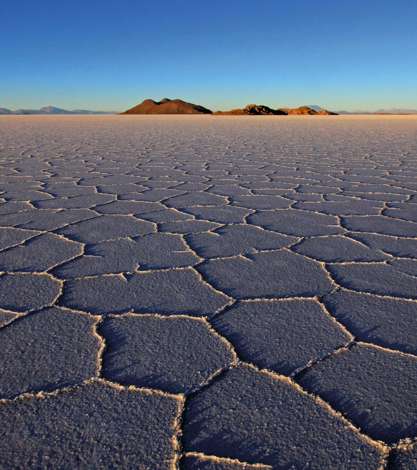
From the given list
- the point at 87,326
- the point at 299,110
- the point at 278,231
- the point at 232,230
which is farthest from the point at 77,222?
the point at 299,110

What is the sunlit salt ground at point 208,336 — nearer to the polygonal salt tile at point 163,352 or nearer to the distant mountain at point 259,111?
the polygonal salt tile at point 163,352

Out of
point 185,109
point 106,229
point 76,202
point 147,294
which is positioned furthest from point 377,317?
point 185,109

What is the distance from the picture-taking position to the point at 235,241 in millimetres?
2129

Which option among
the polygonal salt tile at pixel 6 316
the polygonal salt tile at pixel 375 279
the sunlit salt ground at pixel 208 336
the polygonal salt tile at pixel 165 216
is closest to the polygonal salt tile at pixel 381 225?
the sunlit salt ground at pixel 208 336

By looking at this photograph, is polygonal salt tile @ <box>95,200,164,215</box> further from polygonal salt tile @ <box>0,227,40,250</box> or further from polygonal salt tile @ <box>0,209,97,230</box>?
polygonal salt tile @ <box>0,227,40,250</box>

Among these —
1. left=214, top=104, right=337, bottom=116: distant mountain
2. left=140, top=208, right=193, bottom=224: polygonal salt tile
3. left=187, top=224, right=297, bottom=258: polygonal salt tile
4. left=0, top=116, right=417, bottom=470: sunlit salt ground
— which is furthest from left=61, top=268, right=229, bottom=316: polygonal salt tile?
left=214, top=104, right=337, bottom=116: distant mountain

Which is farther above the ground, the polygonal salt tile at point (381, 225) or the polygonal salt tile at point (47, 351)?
the polygonal salt tile at point (47, 351)

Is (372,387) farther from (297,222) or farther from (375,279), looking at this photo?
(297,222)

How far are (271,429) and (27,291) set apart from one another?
3.12 ft

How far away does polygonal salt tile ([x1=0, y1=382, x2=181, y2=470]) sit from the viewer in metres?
0.86

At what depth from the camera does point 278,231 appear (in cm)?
228

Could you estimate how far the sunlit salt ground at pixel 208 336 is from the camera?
904 mm

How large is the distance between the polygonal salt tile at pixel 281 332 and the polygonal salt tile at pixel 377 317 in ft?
0.16

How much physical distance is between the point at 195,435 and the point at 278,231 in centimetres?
145
